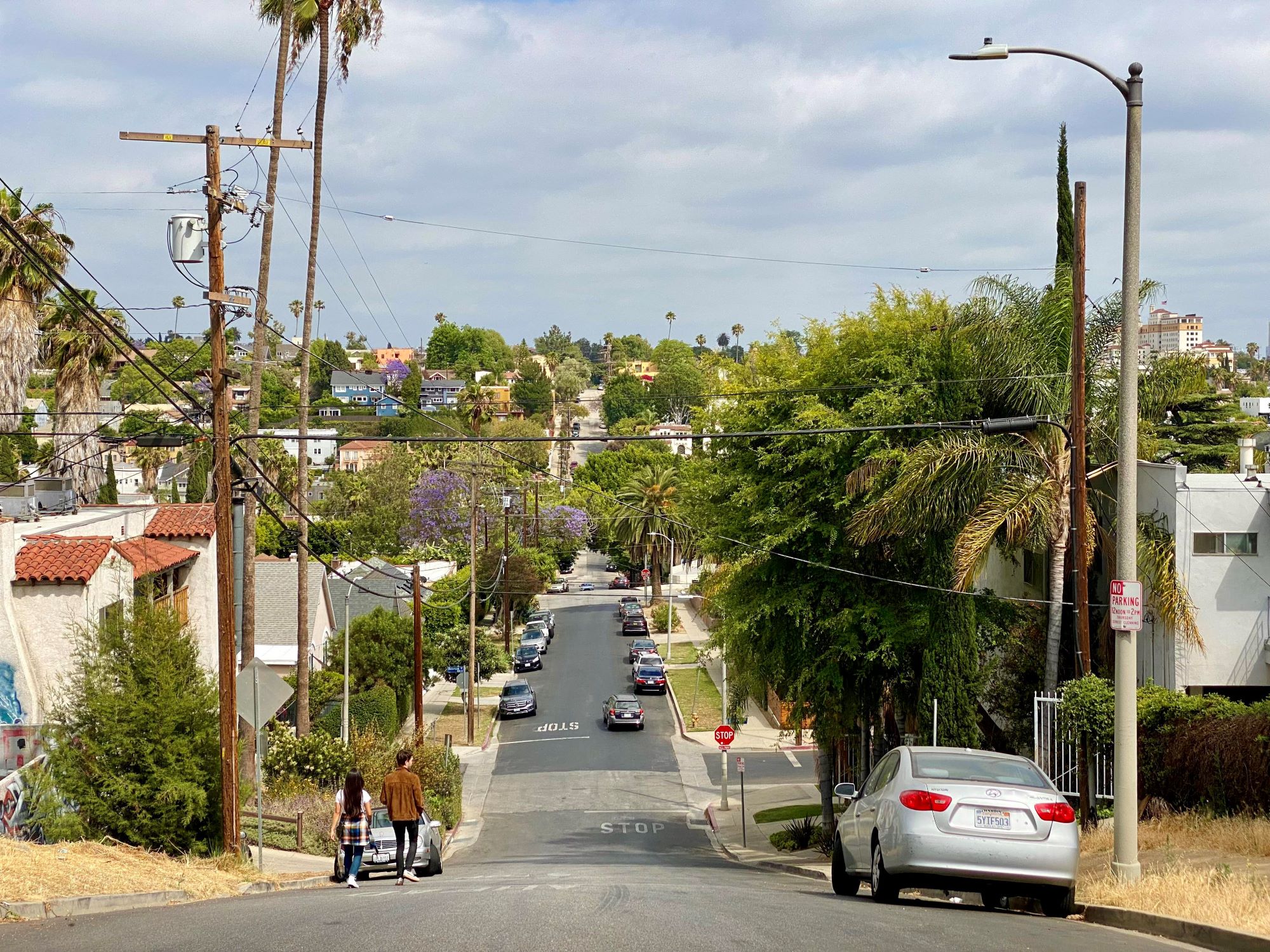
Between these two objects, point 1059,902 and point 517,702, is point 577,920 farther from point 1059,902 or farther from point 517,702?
point 517,702

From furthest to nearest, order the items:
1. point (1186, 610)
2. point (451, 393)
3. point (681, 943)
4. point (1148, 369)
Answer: point (451, 393)
point (1148, 369)
point (1186, 610)
point (681, 943)

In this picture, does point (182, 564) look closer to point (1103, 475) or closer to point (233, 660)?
point (233, 660)

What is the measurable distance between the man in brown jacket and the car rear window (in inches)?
216

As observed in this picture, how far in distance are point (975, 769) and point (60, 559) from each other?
17.4 metres

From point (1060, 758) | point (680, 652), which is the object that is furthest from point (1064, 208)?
point (680, 652)

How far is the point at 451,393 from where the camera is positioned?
7357 inches

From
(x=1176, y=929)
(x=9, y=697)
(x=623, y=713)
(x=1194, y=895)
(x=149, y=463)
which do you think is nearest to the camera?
(x=1176, y=929)

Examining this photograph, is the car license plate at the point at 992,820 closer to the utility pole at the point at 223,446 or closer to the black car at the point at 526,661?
the utility pole at the point at 223,446

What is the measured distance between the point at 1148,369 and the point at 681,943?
54.0 ft

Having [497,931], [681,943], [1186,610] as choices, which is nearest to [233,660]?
[497,931]

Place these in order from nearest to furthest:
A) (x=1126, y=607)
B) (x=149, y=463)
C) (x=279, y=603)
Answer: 1. (x=1126, y=607)
2. (x=279, y=603)
3. (x=149, y=463)

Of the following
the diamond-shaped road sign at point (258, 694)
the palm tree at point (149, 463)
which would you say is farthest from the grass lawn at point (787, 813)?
the palm tree at point (149, 463)

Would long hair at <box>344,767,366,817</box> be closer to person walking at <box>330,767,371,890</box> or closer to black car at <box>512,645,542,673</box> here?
person walking at <box>330,767,371,890</box>

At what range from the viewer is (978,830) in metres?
10.5
